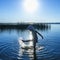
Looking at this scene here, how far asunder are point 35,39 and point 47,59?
5.48 feet

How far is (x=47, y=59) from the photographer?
11625 millimetres

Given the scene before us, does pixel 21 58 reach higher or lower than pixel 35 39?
lower

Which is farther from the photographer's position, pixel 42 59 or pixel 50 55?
pixel 50 55

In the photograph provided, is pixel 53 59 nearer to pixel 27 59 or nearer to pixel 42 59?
pixel 42 59

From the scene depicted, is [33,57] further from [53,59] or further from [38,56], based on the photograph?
[53,59]

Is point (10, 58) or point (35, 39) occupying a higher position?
point (35, 39)

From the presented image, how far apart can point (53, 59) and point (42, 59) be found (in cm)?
63

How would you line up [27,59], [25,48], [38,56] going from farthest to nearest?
[25,48], [38,56], [27,59]

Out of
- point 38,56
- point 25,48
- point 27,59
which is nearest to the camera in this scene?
point 27,59

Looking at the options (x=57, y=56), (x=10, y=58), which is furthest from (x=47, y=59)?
(x=10, y=58)

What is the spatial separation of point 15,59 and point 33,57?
111 cm

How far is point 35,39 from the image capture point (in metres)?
12.7

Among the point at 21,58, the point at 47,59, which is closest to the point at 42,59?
the point at 47,59

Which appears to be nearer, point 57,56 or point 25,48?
point 57,56
